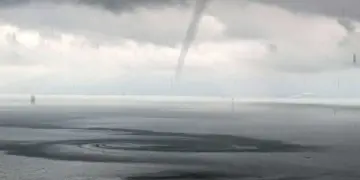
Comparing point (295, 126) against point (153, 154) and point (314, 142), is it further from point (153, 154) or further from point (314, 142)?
point (153, 154)

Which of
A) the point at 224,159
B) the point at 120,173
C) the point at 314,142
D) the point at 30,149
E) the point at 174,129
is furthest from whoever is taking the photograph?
the point at 174,129

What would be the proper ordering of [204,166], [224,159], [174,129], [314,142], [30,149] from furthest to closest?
[174,129], [314,142], [30,149], [224,159], [204,166]

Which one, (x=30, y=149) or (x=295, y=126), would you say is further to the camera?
(x=295, y=126)

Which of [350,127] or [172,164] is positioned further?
[350,127]

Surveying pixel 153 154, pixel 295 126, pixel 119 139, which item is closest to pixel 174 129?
pixel 119 139

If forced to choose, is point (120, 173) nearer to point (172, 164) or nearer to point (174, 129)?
point (172, 164)

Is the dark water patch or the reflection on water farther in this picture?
the dark water patch

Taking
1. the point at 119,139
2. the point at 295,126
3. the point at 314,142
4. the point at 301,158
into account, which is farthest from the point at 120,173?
the point at 295,126

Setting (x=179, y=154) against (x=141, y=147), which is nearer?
(x=179, y=154)

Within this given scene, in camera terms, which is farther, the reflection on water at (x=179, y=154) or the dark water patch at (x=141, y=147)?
the dark water patch at (x=141, y=147)
